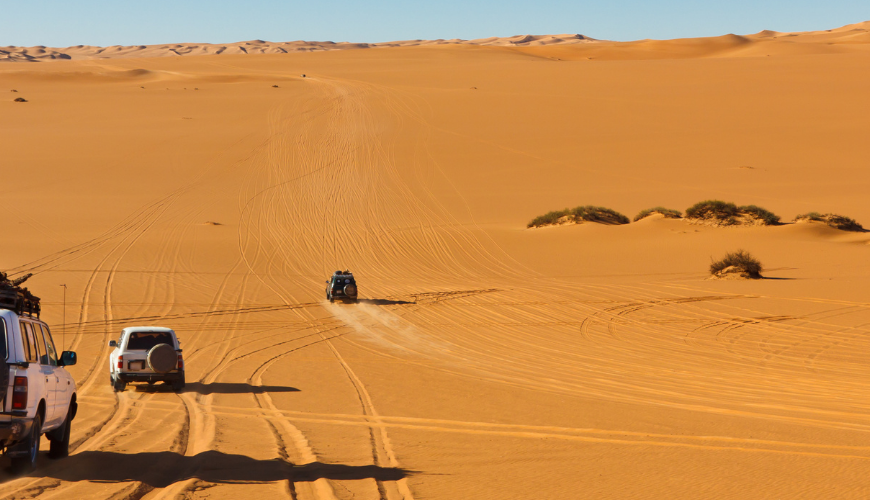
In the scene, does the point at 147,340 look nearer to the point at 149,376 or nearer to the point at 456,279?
the point at 149,376

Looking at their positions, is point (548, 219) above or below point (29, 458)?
above

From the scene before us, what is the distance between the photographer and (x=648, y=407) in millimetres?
10875

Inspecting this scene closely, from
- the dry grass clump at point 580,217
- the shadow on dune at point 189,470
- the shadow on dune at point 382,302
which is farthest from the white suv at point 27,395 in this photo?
the dry grass clump at point 580,217

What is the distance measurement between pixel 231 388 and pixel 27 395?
6061 millimetres

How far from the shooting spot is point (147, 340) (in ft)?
45.1

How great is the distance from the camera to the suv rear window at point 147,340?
1357cm

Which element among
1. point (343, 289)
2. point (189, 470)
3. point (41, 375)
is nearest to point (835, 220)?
point (343, 289)

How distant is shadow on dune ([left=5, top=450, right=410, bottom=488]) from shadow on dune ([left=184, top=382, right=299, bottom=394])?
4.38m

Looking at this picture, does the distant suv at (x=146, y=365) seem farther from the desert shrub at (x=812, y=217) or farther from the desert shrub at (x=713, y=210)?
the desert shrub at (x=812, y=217)

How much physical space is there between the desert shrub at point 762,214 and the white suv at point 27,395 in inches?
1177

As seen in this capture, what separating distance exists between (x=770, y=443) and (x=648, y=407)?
240 centimetres

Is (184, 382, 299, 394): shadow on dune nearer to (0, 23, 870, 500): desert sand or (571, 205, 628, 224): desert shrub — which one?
(0, 23, 870, 500): desert sand

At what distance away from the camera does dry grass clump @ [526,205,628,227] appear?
115ft

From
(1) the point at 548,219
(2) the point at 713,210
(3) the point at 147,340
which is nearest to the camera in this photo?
(3) the point at 147,340
